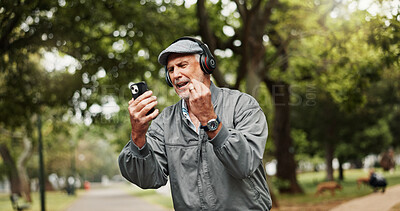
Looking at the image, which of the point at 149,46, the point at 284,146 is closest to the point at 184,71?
the point at 149,46

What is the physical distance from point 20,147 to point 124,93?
28744 millimetres

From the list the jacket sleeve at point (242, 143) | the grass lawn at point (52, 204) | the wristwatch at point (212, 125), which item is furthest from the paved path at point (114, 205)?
the wristwatch at point (212, 125)

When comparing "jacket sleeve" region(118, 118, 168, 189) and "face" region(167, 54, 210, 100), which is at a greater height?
"face" region(167, 54, 210, 100)

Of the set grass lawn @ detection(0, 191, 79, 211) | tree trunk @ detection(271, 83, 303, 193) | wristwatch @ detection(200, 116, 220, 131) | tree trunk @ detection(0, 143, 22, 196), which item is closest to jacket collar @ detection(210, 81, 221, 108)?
wristwatch @ detection(200, 116, 220, 131)

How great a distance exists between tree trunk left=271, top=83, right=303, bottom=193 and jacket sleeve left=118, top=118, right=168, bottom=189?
67.4 feet

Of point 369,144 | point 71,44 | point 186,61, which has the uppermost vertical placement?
point 71,44

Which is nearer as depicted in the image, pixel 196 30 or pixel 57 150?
pixel 196 30

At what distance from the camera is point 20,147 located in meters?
39.7

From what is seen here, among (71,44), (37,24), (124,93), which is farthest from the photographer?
(124,93)

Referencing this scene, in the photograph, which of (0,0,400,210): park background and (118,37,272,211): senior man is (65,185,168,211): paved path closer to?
(0,0,400,210): park background

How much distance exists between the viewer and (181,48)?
2748 mm

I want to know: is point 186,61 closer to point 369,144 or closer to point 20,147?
point 369,144

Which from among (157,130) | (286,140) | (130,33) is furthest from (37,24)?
(286,140)

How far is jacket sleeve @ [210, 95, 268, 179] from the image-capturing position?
2328 millimetres
